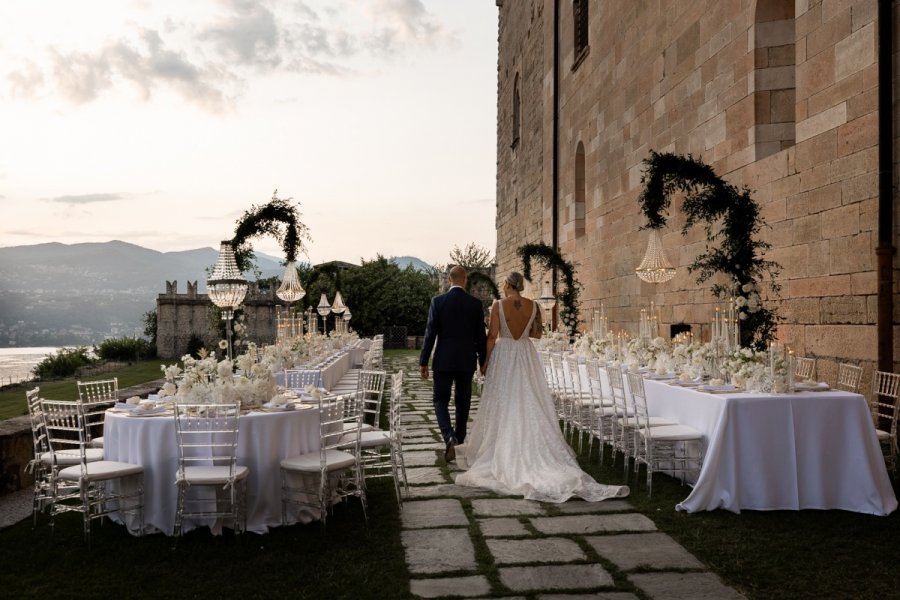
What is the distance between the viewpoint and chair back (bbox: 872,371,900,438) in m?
5.51

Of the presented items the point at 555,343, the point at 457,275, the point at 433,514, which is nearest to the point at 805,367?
the point at 457,275

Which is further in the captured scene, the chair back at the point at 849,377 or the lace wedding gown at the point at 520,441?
the chair back at the point at 849,377

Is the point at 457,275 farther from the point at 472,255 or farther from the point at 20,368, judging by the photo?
the point at 472,255

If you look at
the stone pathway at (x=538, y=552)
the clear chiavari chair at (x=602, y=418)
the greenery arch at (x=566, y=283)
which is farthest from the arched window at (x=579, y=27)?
the stone pathway at (x=538, y=552)

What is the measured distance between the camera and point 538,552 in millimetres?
3986

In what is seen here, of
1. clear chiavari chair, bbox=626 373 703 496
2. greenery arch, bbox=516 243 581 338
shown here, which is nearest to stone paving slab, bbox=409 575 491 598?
clear chiavari chair, bbox=626 373 703 496

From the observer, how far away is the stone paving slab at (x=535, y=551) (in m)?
3.86

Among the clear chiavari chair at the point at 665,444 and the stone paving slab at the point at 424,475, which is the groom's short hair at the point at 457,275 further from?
the clear chiavari chair at the point at 665,444

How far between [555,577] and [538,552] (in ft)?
1.31

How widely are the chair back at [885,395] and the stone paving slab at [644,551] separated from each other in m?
2.40

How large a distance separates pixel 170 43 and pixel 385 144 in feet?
28.4

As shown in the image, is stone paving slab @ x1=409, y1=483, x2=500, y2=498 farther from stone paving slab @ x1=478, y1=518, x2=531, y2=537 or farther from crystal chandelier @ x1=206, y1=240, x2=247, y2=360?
crystal chandelier @ x1=206, y1=240, x2=247, y2=360

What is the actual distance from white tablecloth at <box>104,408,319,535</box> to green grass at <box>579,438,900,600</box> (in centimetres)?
234

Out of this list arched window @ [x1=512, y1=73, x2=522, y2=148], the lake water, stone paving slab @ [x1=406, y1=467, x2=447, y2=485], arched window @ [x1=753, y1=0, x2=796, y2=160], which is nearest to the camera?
stone paving slab @ [x1=406, y1=467, x2=447, y2=485]
